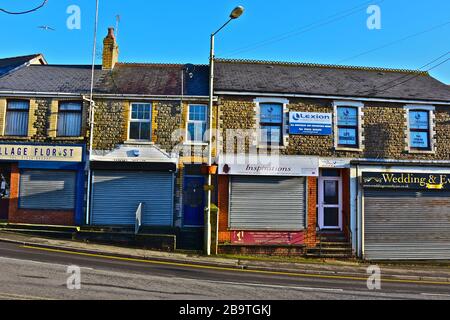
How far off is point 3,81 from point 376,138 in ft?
56.6

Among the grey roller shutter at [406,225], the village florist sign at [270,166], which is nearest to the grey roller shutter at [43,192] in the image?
the village florist sign at [270,166]

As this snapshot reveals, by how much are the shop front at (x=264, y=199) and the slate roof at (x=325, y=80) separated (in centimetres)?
333

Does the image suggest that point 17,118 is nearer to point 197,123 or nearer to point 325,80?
point 197,123

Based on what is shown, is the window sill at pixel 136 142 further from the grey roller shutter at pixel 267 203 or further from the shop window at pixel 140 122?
the grey roller shutter at pixel 267 203

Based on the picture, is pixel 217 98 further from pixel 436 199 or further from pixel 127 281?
pixel 436 199

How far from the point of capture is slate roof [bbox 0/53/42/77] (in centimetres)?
1876

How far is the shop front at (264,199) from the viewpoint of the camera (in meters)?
15.4

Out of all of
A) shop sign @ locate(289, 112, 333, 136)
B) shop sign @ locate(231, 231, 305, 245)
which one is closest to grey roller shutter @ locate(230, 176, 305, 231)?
shop sign @ locate(231, 231, 305, 245)

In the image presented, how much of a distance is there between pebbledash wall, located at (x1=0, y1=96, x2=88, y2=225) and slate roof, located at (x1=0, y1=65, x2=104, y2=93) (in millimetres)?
604

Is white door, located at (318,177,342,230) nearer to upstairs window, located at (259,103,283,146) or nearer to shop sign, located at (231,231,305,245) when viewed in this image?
shop sign, located at (231,231,305,245)

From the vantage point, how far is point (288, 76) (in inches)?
723
